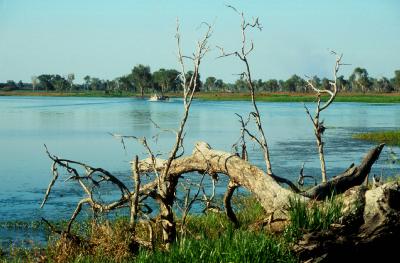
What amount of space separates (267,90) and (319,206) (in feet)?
628

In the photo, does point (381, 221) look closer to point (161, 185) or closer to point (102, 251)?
point (161, 185)

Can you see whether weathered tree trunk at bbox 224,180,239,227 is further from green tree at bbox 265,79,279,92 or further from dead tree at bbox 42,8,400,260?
green tree at bbox 265,79,279,92

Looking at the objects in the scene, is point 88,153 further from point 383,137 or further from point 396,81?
point 396,81

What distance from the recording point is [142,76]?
186375 mm

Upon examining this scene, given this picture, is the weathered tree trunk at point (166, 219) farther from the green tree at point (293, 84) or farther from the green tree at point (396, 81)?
the green tree at point (293, 84)

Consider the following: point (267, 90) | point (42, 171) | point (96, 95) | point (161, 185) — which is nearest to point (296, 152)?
point (42, 171)

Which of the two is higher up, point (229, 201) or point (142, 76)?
point (142, 76)

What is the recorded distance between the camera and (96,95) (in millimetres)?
182625

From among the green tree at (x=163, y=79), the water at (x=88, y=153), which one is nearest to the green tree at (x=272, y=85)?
the green tree at (x=163, y=79)

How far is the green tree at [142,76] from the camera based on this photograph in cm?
18488

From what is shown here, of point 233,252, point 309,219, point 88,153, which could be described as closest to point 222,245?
point 233,252

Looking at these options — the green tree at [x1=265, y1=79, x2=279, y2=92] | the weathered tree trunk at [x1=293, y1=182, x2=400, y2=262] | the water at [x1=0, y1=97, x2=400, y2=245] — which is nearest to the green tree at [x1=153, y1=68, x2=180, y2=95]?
the green tree at [x1=265, y1=79, x2=279, y2=92]

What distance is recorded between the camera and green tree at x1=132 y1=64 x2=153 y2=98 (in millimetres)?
184875

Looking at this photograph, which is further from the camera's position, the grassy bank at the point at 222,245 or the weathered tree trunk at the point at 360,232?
the weathered tree trunk at the point at 360,232
